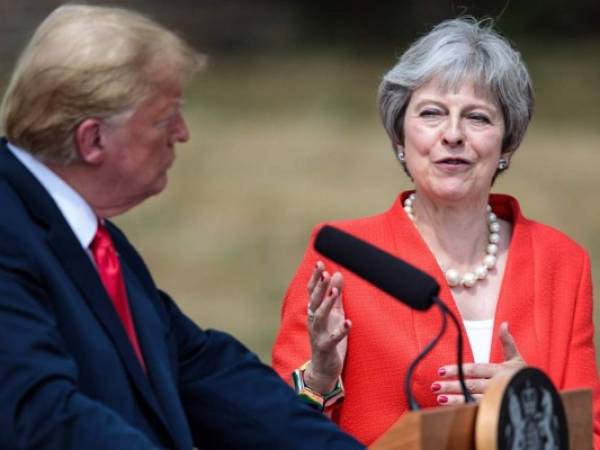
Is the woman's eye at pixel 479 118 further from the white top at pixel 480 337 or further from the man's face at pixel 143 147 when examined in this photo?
the man's face at pixel 143 147

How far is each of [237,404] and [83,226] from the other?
0.46m

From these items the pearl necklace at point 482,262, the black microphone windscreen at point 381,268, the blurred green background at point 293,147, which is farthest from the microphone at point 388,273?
the blurred green background at point 293,147

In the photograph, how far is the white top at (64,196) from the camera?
2504 mm

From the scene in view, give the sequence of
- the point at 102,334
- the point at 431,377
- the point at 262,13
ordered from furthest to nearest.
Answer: the point at 262,13
the point at 431,377
the point at 102,334

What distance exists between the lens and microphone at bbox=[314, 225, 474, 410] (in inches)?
93.0

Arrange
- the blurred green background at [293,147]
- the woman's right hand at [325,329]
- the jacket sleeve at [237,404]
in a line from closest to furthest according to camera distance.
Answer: the jacket sleeve at [237,404], the woman's right hand at [325,329], the blurred green background at [293,147]

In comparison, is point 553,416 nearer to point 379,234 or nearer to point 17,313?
point 17,313

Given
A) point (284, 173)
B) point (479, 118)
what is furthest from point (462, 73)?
point (284, 173)

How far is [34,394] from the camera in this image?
7.52 ft

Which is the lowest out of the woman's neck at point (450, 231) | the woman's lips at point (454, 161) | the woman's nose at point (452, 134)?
the woman's neck at point (450, 231)

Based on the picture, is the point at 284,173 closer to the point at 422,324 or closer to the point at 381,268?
the point at 422,324

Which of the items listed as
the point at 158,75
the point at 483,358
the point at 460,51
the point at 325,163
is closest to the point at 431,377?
the point at 483,358

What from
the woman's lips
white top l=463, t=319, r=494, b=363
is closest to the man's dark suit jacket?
white top l=463, t=319, r=494, b=363

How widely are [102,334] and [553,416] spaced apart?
2.36ft
